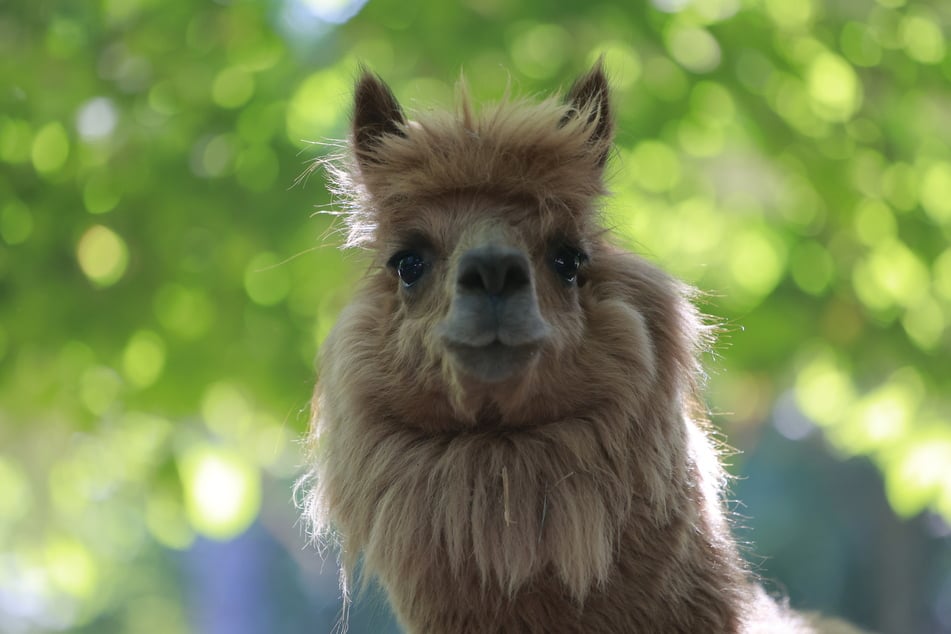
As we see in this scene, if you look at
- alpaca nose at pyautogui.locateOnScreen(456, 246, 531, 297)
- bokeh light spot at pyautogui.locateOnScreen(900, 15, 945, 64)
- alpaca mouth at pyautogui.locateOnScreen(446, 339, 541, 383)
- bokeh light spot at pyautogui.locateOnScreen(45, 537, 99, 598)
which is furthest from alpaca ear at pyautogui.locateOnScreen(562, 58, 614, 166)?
bokeh light spot at pyautogui.locateOnScreen(45, 537, 99, 598)

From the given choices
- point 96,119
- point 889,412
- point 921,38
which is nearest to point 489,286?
point 96,119

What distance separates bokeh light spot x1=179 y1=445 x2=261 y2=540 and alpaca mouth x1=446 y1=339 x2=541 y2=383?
9.43 feet

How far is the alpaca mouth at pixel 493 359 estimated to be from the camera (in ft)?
7.02

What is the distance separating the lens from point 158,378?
488 centimetres

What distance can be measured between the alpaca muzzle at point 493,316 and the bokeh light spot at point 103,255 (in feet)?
10.5

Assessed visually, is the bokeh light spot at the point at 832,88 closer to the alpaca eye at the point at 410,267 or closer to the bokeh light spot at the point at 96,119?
the alpaca eye at the point at 410,267

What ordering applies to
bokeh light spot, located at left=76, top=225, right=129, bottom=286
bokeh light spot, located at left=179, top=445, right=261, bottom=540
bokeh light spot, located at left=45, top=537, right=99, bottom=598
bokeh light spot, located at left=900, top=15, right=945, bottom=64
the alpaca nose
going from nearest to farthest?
the alpaca nose < bokeh light spot, located at left=179, top=445, right=261, bottom=540 < bokeh light spot, located at left=76, top=225, right=129, bottom=286 < bokeh light spot, located at left=900, top=15, right=945, bottom=64 < bokeh light spot, located at left=45, top=537, right=99, bottom=598

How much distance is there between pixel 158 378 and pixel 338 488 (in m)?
2.72

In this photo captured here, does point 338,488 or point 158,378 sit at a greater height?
point 158,378

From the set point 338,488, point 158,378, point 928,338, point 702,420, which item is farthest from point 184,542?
point 928,338

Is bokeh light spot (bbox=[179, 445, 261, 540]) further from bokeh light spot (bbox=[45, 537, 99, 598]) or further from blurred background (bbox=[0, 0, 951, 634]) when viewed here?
bokeh light spot (bbox=[45, 537, 99, 598])

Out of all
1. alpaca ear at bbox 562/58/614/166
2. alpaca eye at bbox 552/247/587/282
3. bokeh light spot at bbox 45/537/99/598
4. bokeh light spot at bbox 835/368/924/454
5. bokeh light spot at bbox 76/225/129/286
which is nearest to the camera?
alpaca eye at bbox 552/247/587/282

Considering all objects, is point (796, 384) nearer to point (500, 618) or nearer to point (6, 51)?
point (500, 618)

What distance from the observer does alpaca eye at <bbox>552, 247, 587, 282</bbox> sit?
8.02ft
